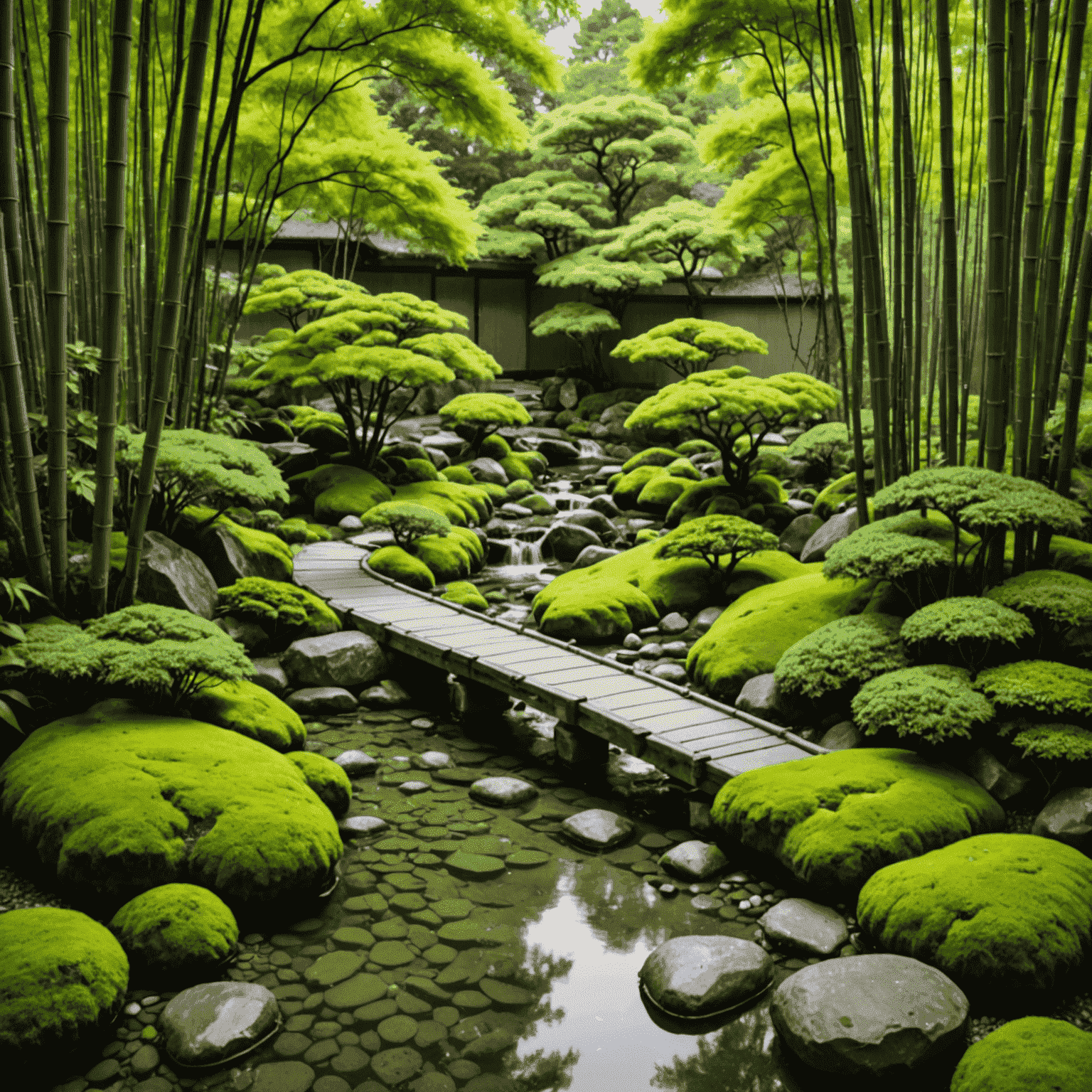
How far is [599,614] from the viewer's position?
647cm

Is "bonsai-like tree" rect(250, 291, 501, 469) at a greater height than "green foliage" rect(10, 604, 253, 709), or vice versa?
"bonsai-like tree" rect(250, 291, 501, 469)

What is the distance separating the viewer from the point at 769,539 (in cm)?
646

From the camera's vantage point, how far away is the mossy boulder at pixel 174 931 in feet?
8.62

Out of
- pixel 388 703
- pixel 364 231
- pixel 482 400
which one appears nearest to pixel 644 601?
pixel 388 703

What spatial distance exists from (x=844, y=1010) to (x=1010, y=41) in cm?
349

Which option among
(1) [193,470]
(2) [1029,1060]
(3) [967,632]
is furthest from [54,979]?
(3) [967,632]

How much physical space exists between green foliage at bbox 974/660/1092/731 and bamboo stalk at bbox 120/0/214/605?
11.1ft

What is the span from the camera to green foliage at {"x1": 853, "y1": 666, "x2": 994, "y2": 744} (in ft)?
10.8

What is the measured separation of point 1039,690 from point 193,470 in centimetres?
428

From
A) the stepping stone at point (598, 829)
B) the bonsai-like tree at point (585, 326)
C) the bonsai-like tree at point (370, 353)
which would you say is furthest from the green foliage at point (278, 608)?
the bonsai-like tree at point (585, 326)

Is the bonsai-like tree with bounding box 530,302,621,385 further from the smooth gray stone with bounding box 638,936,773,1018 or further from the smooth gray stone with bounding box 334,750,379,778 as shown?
the smooth gray stone with bounding box 638,936,773,1018

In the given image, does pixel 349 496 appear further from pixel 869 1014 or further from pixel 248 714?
pixel 869 1014

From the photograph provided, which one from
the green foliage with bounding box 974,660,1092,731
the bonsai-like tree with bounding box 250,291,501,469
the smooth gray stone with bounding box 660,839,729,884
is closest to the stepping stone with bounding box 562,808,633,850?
the smooth gray stone with bounding box 660,839,729,884

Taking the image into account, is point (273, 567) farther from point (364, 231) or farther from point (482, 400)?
point (364, 231)
